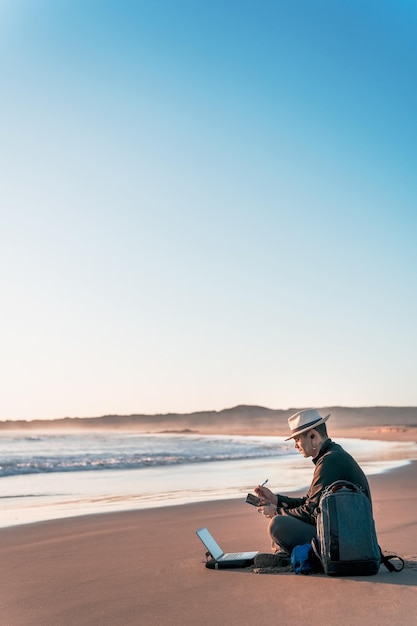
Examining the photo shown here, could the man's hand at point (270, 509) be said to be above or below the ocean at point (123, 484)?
above

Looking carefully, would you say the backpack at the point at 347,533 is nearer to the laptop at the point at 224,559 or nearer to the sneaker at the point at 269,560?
the sneaker at the point at 269,560

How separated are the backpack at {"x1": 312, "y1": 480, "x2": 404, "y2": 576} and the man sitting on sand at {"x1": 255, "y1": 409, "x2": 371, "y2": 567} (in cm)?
18

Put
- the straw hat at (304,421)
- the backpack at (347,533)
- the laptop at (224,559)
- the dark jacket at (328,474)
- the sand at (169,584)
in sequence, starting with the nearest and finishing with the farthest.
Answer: the sand at (169,584)
the backpack at (347,533)
the dark jacket at (328,474)
the straw hat at (304,421)
the laptop at (224,559)

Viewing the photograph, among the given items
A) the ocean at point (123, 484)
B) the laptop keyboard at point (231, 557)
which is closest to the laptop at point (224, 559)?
the laptop keyboard at point (231, 557)

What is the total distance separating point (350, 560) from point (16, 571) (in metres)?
2.83

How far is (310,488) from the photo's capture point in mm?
5867

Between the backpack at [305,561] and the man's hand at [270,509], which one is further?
the man's hand at [270,509]

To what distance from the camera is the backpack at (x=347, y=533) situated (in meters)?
5.51

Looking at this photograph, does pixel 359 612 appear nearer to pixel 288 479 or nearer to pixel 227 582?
pixel 227 582

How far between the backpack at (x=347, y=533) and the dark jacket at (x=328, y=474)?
125 mm

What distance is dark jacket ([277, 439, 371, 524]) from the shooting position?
5.73m

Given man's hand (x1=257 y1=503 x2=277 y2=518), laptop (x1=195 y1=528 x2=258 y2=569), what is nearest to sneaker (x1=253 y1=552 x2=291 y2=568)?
laptop (x1=195 y1=528 x2=258 y2=569)

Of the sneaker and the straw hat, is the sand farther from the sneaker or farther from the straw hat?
the straw hat

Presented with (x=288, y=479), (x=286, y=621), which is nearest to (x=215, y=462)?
(x=288, y=479)
